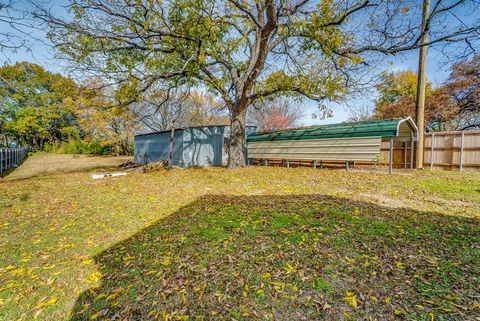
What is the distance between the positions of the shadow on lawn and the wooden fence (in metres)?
7.90

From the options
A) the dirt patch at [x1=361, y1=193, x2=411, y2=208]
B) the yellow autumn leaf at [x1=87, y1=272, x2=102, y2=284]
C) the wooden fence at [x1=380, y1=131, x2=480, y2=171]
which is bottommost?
the yellow autumn leaf at [x1=87, y1=272, x2=102, y2=284]

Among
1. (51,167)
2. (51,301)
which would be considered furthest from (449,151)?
(51,167)

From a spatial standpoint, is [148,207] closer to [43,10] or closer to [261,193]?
[261,193]

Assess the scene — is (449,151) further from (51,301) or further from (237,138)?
(51,301)

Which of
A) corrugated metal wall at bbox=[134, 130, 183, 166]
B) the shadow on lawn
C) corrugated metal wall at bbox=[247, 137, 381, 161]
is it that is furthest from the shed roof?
the shadow on lawn

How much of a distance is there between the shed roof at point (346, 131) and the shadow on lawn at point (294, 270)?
5.20 metres

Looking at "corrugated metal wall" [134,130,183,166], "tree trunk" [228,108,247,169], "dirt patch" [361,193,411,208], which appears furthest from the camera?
"corrugated metal wall" [134,130,183,166]

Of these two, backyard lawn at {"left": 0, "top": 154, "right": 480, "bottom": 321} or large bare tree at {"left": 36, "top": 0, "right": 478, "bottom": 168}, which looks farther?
large bare tree at {"left": 36, "top": 0, "right": 478, "bottom": 168}

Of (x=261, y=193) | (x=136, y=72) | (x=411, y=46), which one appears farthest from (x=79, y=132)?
(x=411, y=46)

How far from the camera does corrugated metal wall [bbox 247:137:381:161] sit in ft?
28.4

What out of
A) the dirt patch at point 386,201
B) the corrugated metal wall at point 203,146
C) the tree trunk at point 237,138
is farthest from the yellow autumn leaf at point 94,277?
the corrugated metal wall at point 203,146

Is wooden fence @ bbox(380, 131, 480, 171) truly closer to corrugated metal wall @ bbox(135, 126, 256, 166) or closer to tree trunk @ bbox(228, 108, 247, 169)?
tree trunk @ bbox(228, 108, 247, 169)

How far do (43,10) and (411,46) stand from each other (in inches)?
402

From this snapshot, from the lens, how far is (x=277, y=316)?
6.25 ft
